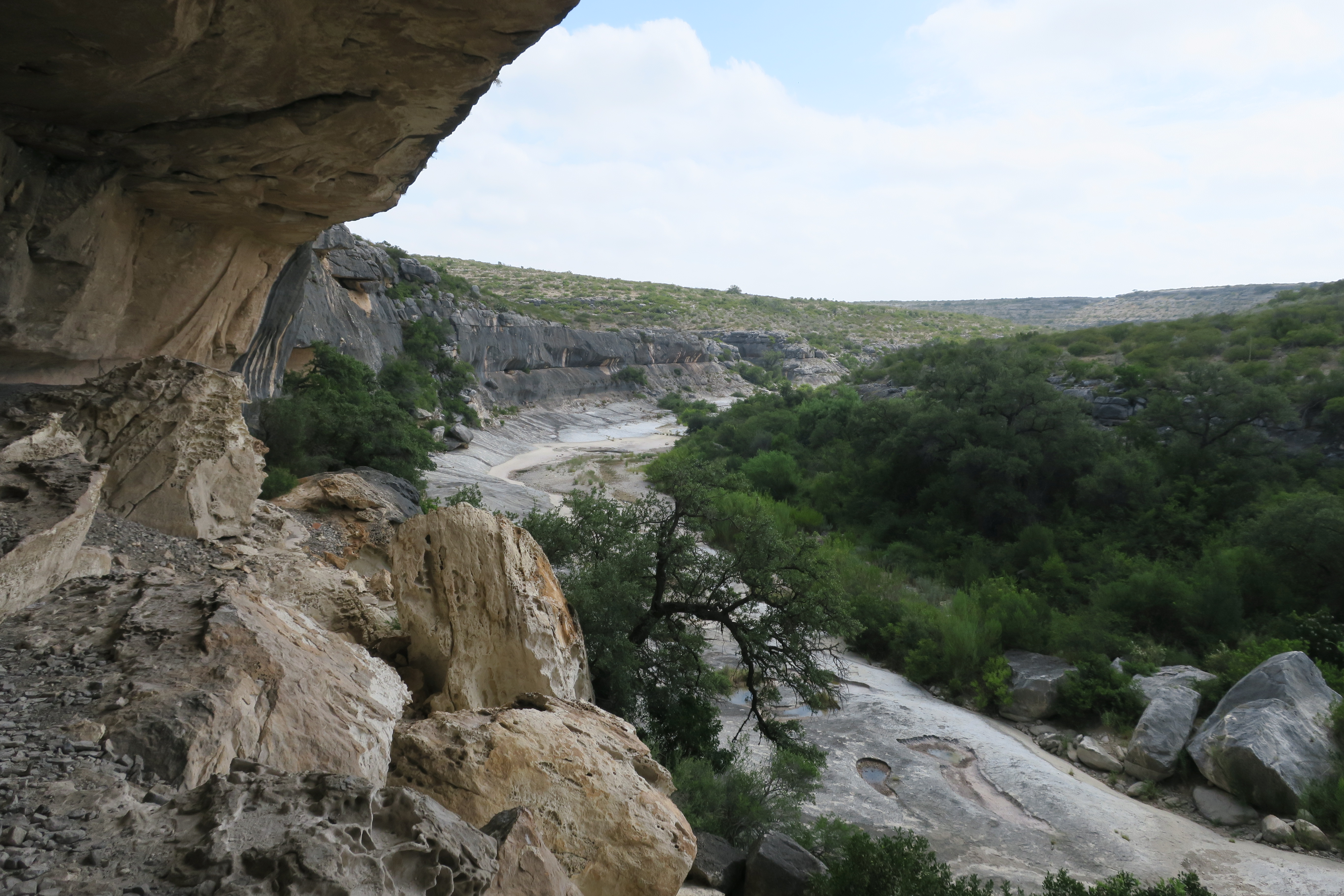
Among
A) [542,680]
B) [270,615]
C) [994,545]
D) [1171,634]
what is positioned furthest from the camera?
[994,545]

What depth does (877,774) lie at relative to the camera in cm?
1108

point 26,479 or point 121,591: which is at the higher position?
point 26,479

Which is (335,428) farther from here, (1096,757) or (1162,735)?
(1162,735)

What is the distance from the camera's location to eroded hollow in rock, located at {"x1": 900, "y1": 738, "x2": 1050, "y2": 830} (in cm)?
1012

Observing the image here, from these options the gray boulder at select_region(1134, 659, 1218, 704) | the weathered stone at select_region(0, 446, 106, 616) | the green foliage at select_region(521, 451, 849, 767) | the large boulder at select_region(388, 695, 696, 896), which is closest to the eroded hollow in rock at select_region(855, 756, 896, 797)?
the green foliage at select_region(521, 451, 849, 767)

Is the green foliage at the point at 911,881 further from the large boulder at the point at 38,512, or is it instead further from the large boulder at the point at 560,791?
the large boulder at the point at 38,512

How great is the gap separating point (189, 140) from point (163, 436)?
3456 mm

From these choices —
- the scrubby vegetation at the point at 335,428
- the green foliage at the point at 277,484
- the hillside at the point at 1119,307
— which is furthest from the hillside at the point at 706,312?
the green foliage at the point at 277,484

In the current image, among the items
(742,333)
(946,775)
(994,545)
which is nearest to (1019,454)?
(994,545)

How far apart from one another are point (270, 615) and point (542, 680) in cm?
254

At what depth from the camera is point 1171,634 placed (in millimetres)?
15695

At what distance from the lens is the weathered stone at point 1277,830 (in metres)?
9.77

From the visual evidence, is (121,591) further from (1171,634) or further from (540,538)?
(1171,634)

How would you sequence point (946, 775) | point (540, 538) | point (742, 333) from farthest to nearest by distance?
point (742, 333)
point (540, 538)
point (946, 775)
